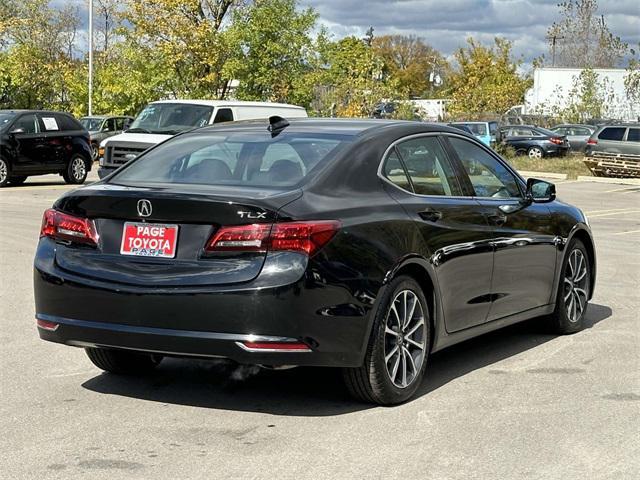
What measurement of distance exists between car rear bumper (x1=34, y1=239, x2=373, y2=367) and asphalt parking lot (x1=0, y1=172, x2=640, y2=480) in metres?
0.38

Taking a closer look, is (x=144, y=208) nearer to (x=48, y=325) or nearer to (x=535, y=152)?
(x=48, y=325)

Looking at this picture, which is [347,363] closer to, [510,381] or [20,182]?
[510,381]

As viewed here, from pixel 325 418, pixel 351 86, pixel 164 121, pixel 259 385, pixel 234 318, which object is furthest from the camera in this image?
pixel 351 86

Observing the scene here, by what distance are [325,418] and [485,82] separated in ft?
191

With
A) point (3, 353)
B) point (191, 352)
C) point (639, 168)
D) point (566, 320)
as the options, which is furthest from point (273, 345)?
point (639, 168)

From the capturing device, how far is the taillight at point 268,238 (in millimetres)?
5449

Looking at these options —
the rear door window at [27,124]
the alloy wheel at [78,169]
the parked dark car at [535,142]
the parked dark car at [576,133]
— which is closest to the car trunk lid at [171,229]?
the rear door window at [27,124]

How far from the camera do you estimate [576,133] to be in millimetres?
49344

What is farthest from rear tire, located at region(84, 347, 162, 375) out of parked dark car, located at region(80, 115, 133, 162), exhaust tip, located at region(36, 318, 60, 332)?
parked dark car, located at region(80, 115, 133, 162)

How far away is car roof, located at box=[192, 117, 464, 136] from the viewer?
6637 mm

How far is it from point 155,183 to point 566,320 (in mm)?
3557

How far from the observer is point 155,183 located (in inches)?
242

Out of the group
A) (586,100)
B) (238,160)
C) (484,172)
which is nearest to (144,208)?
(238,160)

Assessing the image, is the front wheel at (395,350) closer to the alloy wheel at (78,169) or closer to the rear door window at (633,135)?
→ the alloy wheel at (78,169)
